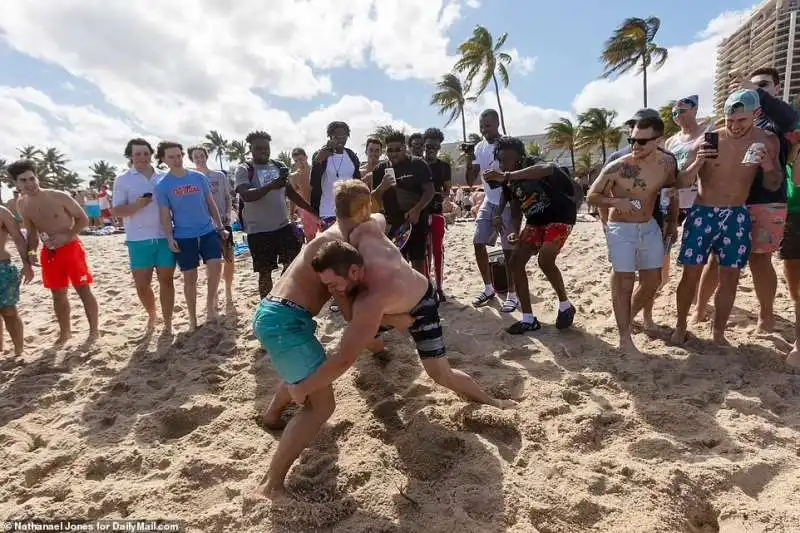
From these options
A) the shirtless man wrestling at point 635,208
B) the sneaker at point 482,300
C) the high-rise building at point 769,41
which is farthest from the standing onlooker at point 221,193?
the high-rise building at point 769,41

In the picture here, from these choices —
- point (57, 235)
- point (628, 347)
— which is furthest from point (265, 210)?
point (628, 347)

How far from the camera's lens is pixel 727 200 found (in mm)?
3287

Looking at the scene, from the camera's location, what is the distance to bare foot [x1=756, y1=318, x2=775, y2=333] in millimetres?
3568

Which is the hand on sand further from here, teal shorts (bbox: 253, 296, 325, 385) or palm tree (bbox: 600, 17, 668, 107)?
palm tree (bbox: 600, 17, 668, 107)

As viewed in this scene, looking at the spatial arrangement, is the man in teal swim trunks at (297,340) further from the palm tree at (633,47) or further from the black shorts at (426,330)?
the palm tree at (633,47)

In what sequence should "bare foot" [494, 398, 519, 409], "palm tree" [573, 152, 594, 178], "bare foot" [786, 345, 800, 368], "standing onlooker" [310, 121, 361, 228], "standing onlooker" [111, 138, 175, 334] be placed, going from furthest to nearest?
"palm tree" [573, 152, 594, 178]
"standing onlooker" [310, 121, 361, 228]
"standing onlooker" [111, 138, 175, 334]
"bare foot" [786, 345, 800, 368]
"bare foot" [494, 398, 519, 409]

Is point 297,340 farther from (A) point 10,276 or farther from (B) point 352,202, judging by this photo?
(A) point 10,276

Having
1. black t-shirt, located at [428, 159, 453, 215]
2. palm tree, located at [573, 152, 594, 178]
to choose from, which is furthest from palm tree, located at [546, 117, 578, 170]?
black t-shirt, located at [428, 159, 453, 215]

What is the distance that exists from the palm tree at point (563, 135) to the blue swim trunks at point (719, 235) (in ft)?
96.8

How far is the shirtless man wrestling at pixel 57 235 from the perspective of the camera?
414 centimetres

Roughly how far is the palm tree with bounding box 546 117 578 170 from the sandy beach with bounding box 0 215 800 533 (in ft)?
97.0

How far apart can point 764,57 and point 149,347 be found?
48172mm

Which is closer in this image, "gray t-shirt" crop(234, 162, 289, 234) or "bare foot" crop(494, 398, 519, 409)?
"bare foot" crop(494, 398, 519, 409)

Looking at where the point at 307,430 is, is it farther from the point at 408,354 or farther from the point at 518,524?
the point at 408,354
